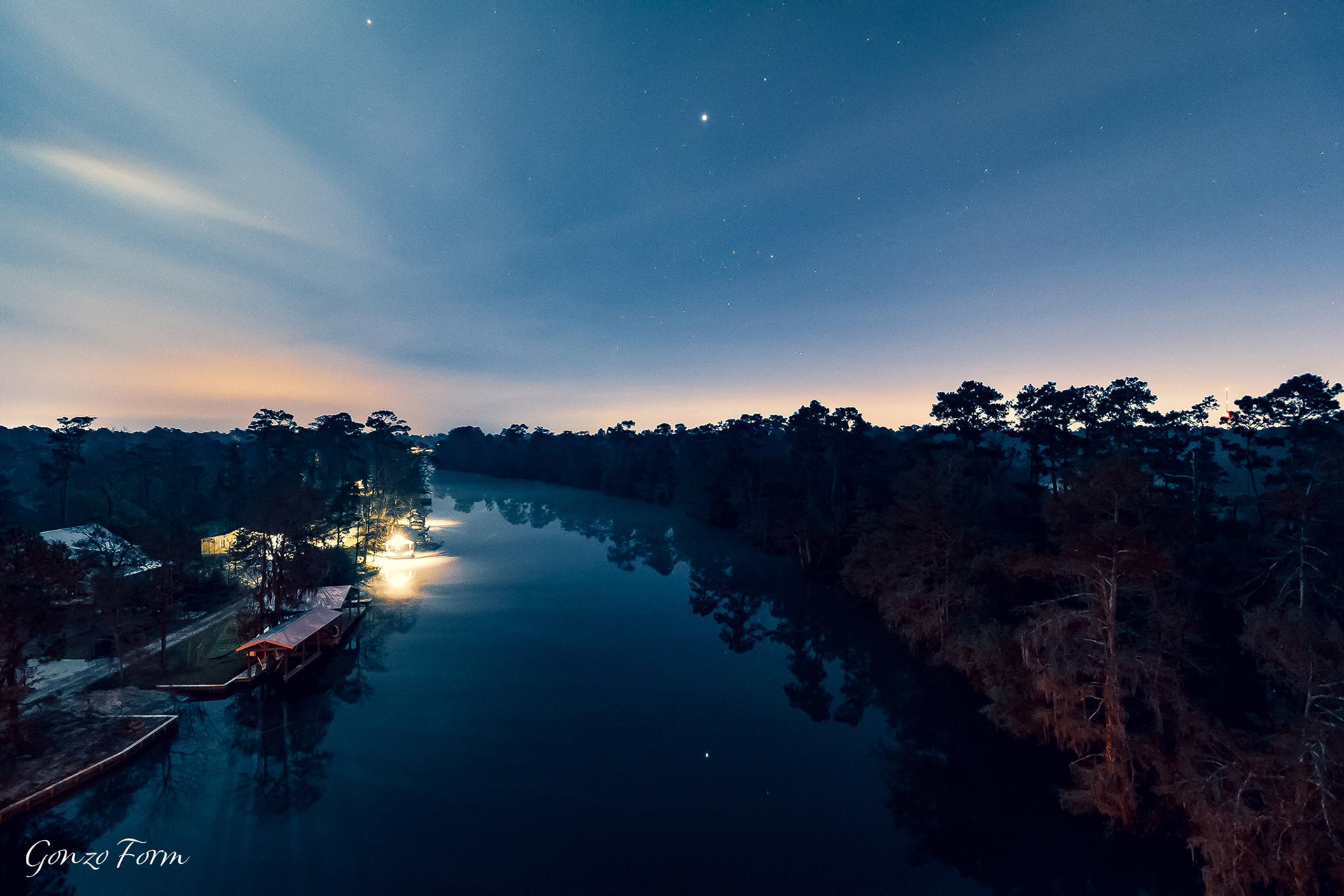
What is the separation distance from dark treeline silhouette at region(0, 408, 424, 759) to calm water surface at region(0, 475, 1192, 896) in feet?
19.1

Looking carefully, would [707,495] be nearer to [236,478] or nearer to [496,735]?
[496,735]

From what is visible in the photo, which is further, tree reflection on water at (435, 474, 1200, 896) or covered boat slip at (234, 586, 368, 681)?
covered boat slip at (234, 586, 368, 681)

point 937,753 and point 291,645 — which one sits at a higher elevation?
point 291,645

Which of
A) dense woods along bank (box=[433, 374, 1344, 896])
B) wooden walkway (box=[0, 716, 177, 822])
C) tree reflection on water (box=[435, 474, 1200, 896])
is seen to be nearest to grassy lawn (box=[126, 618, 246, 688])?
wooden walkway (box=[0, 716, 177, 822])

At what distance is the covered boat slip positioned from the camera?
23250 millimetres

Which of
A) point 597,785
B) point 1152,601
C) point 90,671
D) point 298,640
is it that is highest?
point 1152,601

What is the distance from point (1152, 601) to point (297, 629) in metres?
34.1

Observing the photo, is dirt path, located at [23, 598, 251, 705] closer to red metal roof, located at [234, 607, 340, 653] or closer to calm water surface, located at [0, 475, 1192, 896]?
red metal roof, located at [234, 607, 340, 653]

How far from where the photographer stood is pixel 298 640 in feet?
78.0

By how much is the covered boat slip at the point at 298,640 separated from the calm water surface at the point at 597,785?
1.37 metres

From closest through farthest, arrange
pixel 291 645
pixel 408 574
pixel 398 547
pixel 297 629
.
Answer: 1. pixel 291 645
2. pixel 297 629
3. pixel 408 574
4. pixel 398 547

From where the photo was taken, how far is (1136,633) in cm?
1340

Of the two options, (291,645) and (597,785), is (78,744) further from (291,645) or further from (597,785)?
(597,785)

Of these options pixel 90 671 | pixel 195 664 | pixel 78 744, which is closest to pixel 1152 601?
pixel 78 744
